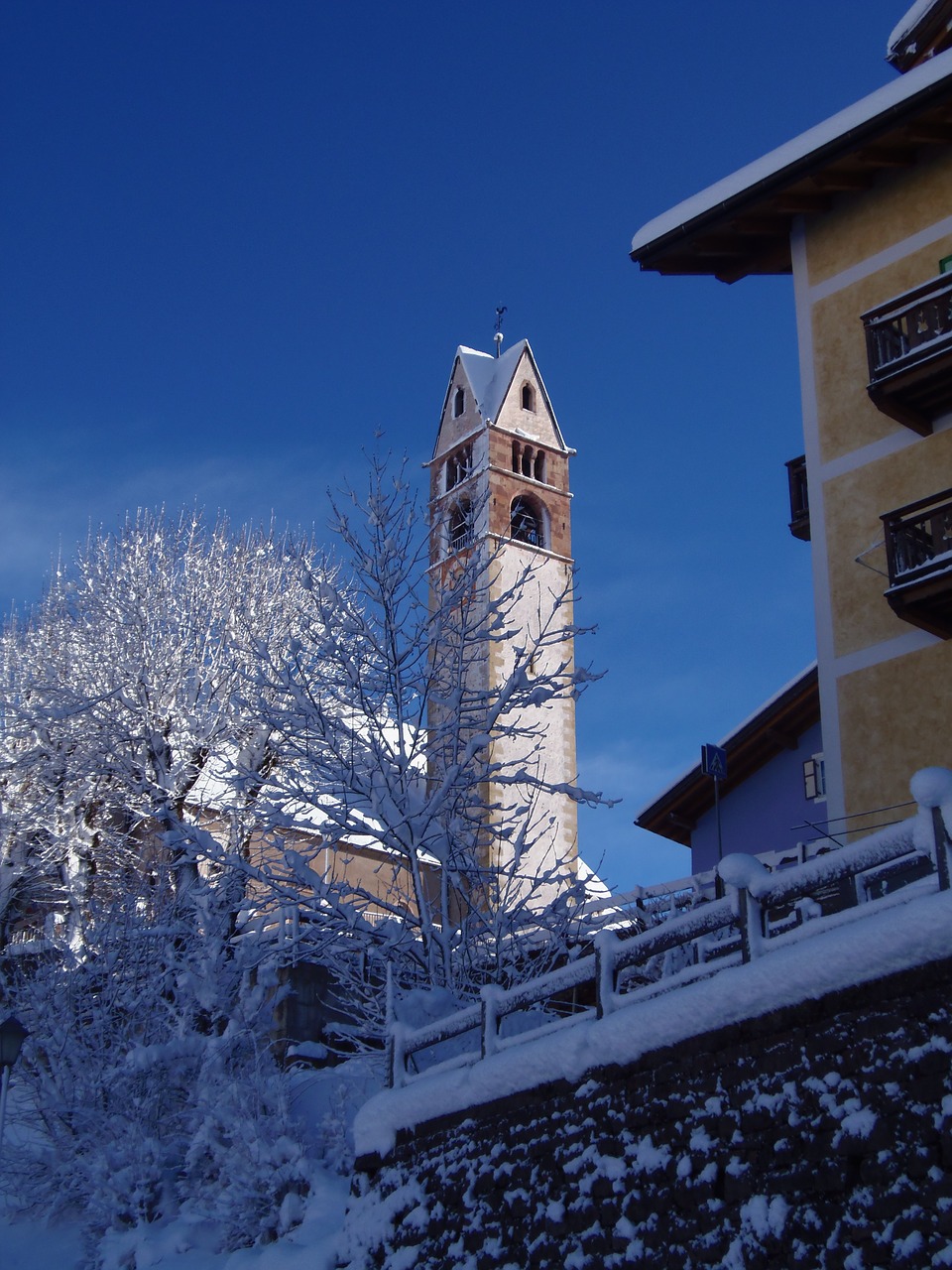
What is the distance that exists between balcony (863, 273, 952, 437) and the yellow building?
0.02 m

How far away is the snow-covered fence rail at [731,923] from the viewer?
7125 millimetres

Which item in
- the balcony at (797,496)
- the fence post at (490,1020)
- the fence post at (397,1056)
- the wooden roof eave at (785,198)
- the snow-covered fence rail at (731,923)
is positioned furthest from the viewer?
the balcony at (797,496)

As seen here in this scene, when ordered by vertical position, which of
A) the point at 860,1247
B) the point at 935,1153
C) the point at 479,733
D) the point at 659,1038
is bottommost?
the point at 860,1247

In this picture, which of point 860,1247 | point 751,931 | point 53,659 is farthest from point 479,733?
point 53,659

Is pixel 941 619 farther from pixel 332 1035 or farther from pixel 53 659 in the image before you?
pixel 53 659

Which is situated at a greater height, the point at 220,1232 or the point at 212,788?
the point at 212,788

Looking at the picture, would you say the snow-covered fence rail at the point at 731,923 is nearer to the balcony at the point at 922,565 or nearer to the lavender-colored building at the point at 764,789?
the balcony at the point at 922,565

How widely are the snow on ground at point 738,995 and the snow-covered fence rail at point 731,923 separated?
0.54 ft

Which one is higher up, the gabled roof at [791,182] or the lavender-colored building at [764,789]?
the gabled roof at [791,182]

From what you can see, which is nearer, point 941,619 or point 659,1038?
point 659,1038

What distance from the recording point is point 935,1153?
6.59 metres

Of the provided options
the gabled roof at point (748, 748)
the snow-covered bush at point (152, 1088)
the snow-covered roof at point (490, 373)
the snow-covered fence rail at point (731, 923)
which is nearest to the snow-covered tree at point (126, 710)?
the snow-covered bush at point (152, 1088)

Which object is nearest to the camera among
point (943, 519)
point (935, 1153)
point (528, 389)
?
point (935, 1153)

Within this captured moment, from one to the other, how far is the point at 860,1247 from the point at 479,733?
8622 mm
